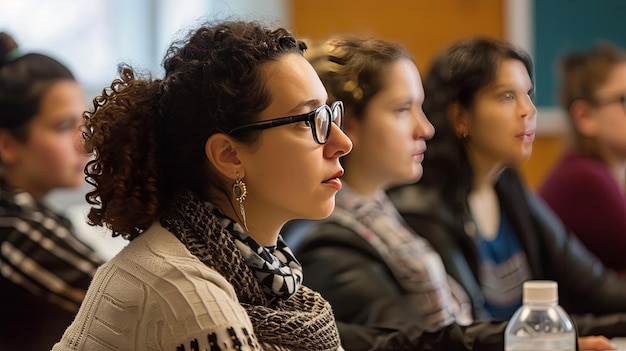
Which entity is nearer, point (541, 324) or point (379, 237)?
point (541, 324)

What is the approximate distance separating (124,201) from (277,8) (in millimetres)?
3315

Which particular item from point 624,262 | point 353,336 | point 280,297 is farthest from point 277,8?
point 280,297

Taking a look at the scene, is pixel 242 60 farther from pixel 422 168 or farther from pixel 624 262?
pixel 624 262

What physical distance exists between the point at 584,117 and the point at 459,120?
3.45ft

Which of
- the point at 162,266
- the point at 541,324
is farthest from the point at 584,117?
the point at 162,266

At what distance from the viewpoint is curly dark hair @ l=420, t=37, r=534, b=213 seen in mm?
1845

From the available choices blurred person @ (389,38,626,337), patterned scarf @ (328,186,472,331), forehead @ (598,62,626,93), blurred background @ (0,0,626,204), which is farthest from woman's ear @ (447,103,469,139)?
blurred background @ (0,0,626,204)

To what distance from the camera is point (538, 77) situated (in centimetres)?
474

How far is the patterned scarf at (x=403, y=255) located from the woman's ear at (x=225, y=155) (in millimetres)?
609

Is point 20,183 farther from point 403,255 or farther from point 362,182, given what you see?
point 403,255

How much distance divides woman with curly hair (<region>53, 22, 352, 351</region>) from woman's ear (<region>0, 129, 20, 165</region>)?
1035 mm

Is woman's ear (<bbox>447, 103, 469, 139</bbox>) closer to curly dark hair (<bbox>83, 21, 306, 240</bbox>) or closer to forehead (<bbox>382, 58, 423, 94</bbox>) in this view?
forehead (<bbox>382, 58, 423, 94</bbox>)

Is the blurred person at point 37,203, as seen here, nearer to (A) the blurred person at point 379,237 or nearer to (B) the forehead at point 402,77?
(A) the blurred person at point 379,237

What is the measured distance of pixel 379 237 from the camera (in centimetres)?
209
